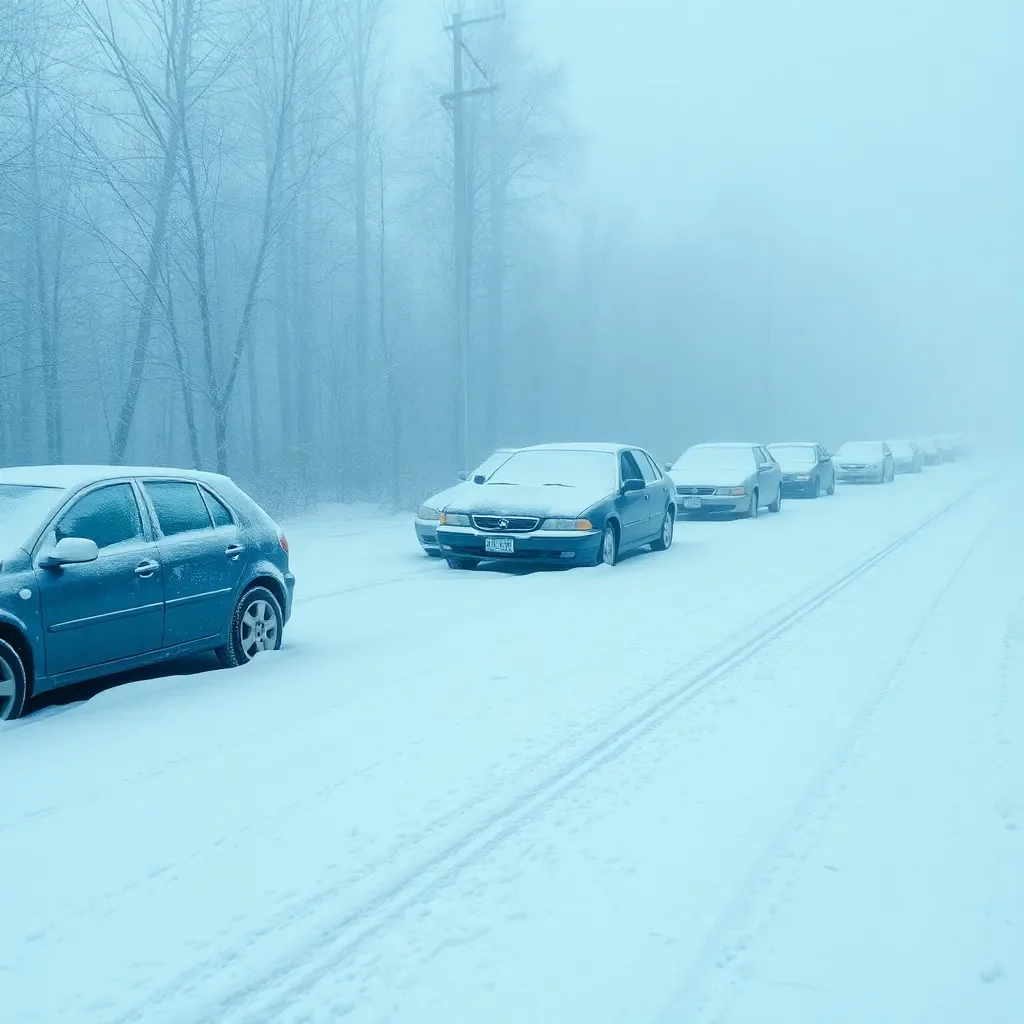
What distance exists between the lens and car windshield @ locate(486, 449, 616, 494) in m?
13.4

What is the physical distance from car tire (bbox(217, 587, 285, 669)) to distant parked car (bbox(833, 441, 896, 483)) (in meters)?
28.5

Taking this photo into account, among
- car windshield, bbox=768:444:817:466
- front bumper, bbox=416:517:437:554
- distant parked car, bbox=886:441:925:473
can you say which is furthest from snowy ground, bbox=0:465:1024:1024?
distant parked car, bbox=886:441:925:473

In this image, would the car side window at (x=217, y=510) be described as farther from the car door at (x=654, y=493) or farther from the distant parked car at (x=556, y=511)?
the car door at (x=654, y=493)

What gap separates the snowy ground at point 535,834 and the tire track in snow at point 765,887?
0.04 feet

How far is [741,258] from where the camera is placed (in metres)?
60.6

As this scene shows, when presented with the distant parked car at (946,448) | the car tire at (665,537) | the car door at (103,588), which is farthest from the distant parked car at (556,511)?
the distant parked car at (946,448)

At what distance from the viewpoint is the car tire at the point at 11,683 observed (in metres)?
5.72

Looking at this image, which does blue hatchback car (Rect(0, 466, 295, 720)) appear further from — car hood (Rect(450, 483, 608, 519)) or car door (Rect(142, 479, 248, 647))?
car hood (Rect(450, 483, 608, 519))

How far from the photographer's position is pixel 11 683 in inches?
226

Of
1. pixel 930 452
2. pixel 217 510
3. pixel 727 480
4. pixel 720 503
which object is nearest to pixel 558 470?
pixel 217 510

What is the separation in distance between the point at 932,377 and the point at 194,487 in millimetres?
116534

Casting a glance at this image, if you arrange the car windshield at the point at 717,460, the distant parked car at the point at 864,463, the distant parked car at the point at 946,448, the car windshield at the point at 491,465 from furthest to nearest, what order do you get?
the distant parked car at the point at 946,448, the distant parked car at the point at 864,463, the car windshield at the point at 717,460, the car windshield at the point at 491,465

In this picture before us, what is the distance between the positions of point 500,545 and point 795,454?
17.1m

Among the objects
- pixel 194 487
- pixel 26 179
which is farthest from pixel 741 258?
pixel 194 487
